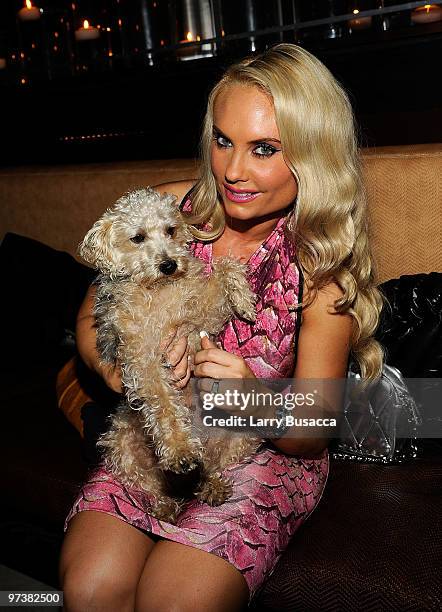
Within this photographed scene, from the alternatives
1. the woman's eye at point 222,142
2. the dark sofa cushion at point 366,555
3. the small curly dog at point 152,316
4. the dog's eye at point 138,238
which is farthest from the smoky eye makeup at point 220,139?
the dark sofa cushion at point 366,555

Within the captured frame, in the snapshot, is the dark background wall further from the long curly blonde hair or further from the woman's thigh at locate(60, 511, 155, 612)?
the woman's thigh at locate(60, 511, 155, 612)

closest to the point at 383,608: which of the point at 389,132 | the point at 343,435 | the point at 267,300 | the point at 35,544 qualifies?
the point at 343,435

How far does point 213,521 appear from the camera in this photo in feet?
5.94

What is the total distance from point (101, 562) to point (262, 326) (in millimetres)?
798

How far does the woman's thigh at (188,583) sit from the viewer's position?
64.5 inches

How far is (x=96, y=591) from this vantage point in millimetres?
1719

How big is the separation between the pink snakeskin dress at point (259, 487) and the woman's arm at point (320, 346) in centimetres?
5

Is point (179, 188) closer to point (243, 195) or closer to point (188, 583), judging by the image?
point (243, 195)

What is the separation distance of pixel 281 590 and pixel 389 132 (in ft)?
6.87

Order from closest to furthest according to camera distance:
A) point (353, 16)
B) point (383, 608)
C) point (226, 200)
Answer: point (383, 608)
point (226, 200)
point (353, 16)

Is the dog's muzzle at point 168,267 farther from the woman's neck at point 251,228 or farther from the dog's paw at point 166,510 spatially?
the dog's paw at point 166,510

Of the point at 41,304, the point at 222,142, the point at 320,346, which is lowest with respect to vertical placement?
the point at 41,304

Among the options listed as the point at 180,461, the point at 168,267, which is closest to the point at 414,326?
the point at 168,267

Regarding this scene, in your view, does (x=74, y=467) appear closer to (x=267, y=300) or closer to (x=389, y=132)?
(x=267, y=300)
